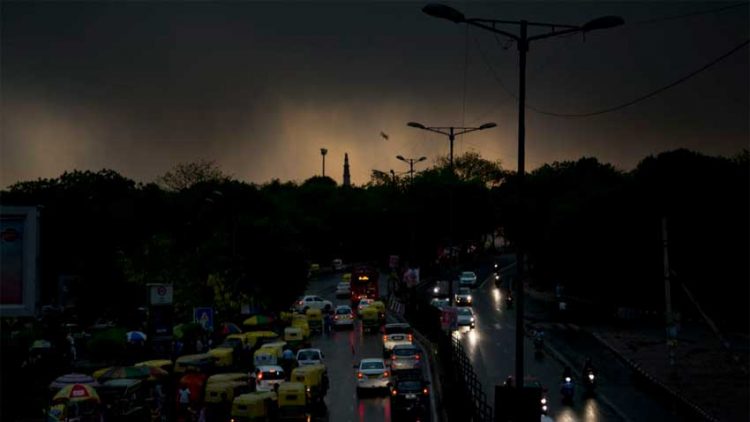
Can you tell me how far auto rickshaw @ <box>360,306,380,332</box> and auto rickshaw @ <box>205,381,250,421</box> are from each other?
104 ft

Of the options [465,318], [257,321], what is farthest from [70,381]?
[465,318]

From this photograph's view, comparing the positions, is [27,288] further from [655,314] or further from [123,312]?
[655,314]

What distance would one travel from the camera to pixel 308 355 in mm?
42719

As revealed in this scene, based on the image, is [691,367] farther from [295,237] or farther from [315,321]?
[295,237]

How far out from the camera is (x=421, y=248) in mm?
119250

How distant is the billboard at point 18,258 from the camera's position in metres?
10.7

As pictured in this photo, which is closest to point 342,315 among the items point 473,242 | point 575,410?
point 575,410

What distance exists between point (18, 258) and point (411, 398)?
69.9 feet

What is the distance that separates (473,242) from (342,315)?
6768cm

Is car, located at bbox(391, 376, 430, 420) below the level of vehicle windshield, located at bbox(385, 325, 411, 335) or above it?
below

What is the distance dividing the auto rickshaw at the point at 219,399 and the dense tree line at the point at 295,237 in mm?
11893

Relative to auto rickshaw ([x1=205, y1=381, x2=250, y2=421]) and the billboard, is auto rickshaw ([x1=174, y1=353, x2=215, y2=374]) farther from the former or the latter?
the billboard

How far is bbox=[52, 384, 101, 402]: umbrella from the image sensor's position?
27891 millimetres

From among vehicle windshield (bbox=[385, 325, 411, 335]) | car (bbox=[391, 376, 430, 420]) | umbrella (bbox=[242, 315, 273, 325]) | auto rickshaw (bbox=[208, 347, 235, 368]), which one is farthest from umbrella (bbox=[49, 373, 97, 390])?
umbrella (bbox=[242, 315, 273, 325])
